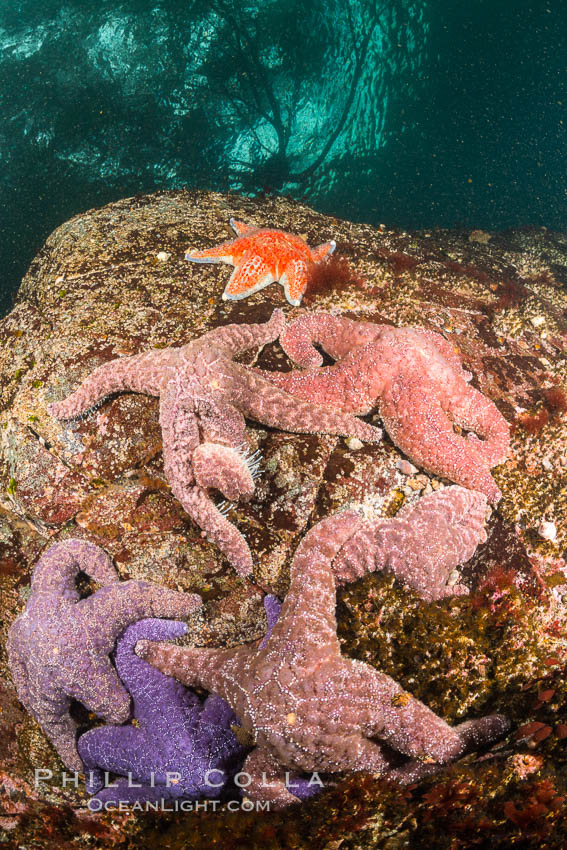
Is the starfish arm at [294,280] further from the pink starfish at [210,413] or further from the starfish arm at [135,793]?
the starfish arm at [135,793]

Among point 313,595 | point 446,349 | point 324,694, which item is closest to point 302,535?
point 313,595

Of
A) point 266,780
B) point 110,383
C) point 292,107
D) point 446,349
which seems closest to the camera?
point 266,780

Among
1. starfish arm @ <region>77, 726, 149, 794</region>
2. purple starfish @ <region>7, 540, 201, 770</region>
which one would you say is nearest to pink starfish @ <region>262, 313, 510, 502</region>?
purple starfish @ <region>7, 540, 201, 770</region>

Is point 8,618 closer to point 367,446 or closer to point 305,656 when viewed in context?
point 305,656

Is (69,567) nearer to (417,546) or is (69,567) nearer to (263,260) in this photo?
(417,546)

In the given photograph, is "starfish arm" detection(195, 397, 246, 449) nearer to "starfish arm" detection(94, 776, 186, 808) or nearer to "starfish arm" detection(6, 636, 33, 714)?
"starfish arm" detection(6, 636, 33, 714)

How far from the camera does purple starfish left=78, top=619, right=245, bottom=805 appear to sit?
341cm

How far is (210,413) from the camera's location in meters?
3.70

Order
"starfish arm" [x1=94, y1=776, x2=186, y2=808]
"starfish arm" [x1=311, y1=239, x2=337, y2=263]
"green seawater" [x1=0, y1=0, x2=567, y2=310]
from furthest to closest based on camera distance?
"green seawater" [x1=0, y1=0, x2=567, y2=310]
"starfish arm" [x1=311, y1=239, x2=337, y2=263]
"starfish arm" [x1=94, y1=776, x2=186, y2=808]

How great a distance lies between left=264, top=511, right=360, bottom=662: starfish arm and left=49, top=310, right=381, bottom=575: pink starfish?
47 centimetres

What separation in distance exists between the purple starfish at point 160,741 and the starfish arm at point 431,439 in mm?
2501

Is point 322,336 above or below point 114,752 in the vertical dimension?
above

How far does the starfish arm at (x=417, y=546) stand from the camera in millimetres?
3404

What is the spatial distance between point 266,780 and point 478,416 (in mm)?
3370
